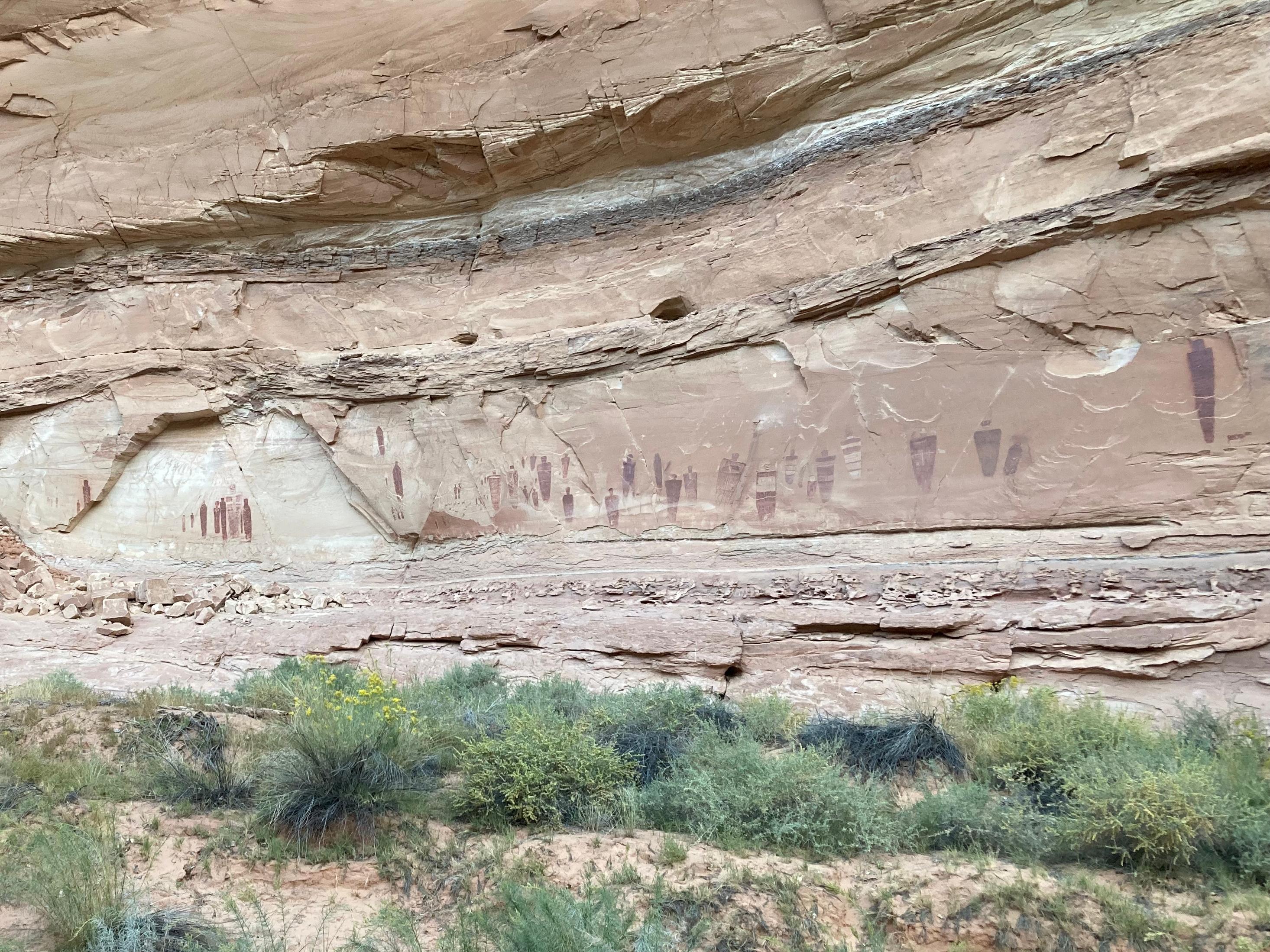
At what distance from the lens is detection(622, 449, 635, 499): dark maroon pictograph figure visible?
32.2 ft

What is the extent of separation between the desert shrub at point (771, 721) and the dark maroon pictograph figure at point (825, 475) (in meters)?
2.71

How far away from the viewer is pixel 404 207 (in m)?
12.9

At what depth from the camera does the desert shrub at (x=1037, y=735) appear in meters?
4.52

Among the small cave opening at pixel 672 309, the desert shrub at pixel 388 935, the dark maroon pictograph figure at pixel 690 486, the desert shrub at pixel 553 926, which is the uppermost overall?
the small cave opening at pixel 672 309

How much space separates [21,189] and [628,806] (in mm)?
15083

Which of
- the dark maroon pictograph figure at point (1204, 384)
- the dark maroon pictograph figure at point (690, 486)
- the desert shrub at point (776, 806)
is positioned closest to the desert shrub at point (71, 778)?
the desert shrub at point (776, 806)

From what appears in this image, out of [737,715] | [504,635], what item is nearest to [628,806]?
[737,715]

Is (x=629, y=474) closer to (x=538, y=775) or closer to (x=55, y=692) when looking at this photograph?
(x=538, y=775)

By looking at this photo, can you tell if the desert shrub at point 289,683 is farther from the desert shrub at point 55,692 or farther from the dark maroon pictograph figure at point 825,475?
the dark maroon pictograph figure at point 825,475

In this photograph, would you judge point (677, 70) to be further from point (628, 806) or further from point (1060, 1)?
point (628, 806)

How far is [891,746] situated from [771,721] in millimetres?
1050

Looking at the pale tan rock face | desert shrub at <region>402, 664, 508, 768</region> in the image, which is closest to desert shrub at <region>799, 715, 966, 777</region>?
the pale tan rock face

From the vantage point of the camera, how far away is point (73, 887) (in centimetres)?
306

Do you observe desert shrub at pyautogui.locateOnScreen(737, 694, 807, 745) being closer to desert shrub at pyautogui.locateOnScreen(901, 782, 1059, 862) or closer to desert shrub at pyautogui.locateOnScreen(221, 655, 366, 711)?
desert shrub at pyautogui.locateOnScreen(901, 782, 1059, 862)
